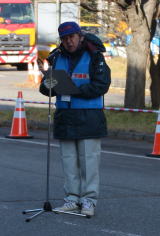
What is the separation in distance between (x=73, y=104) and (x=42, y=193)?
1.83 meters

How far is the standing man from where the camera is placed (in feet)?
25.0

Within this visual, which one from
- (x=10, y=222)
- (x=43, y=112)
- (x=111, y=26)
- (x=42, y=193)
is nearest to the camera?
(x=10, y=222)

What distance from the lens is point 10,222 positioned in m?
7.59

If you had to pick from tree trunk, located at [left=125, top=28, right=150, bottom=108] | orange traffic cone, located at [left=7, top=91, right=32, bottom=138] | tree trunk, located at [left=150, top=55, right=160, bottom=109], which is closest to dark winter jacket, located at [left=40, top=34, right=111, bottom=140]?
orange traffic cone, located at [left=7, top=91, right=32, bottom=138]

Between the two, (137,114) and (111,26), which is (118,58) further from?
(137,114)

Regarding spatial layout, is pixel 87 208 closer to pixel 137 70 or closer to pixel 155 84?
pixel 137 70

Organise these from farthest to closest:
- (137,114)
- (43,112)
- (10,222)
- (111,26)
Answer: (111,26), (43,112), (137,114), (10,222)

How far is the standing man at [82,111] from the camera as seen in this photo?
7.62 metres

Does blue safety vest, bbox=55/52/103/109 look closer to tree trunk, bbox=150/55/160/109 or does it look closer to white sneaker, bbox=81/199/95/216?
white sneaker, bbox=81/199/95/216

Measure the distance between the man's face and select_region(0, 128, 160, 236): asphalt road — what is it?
1688 millimetres

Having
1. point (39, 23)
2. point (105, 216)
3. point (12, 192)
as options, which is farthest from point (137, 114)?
point (39, 23)

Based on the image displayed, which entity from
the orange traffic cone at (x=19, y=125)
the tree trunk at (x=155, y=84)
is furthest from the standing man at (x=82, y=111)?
the tree trunk at (x=155, y=84)

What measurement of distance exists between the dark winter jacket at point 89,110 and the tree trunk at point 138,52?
10.1 m

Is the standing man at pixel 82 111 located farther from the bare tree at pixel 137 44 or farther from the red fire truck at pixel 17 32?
the red fire truck at pixel 17 32
